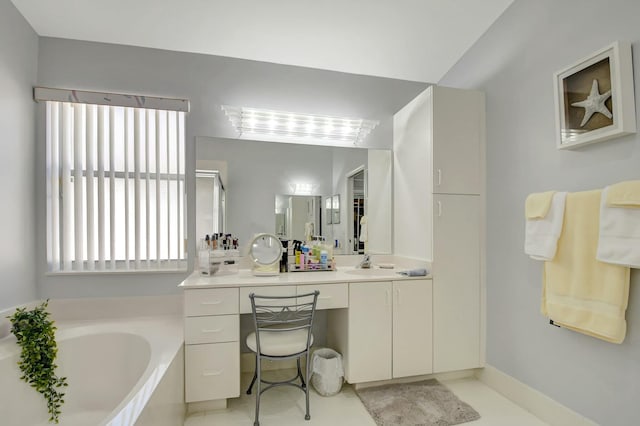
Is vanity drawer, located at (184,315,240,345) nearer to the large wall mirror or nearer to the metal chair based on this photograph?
the metal chair

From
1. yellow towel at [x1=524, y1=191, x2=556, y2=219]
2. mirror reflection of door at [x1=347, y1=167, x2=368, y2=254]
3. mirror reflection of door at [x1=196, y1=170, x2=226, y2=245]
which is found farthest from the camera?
mirror reflection of door at [x1=347, y1=167, x2=368, y2=254]

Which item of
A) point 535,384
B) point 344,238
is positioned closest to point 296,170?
point 344,238

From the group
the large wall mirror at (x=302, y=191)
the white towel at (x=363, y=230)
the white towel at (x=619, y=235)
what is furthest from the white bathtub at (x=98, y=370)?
the white towel at (x=619, y=235)

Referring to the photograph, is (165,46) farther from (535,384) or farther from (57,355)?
(535,384)

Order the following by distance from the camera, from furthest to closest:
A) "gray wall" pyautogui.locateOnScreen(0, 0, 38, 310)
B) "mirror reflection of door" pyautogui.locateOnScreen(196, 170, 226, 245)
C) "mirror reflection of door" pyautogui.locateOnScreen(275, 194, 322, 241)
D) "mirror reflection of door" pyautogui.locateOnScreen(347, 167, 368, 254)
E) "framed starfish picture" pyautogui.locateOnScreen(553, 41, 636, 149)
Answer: "mirror reflection of door" pyautogui.locateOnScreen(347, 167, 368, 254) < "mirror reflection of door" pyautogui.locateOnScreen(275, 194, 322, 241) < "mirror reflection of door" pyautogui.locateOnScreen(196, 170, 226, 245) < "gray wall" pyautogui.locateOnScreen(0, 0, 38, 310) < "framed starfish picture" pyautogui.locateOnScreen(553, 41, 636, 149)

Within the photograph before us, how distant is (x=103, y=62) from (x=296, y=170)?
1.63 metres

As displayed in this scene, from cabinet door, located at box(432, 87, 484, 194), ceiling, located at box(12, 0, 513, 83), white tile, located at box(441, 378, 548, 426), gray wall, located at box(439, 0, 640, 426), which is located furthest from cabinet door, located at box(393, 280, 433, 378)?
ceiling, located at box(12, 0, 513, 83)

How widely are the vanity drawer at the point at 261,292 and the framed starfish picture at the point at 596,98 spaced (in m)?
1.83

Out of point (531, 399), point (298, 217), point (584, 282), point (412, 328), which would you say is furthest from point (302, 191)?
point (531, 399)

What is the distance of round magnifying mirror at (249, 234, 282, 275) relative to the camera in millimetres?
2240

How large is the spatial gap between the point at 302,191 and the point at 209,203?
2.48 ft

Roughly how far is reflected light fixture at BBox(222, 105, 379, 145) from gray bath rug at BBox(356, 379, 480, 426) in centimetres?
200

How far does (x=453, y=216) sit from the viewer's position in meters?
2.25

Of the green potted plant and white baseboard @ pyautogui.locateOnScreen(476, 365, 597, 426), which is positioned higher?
the green potted plant
